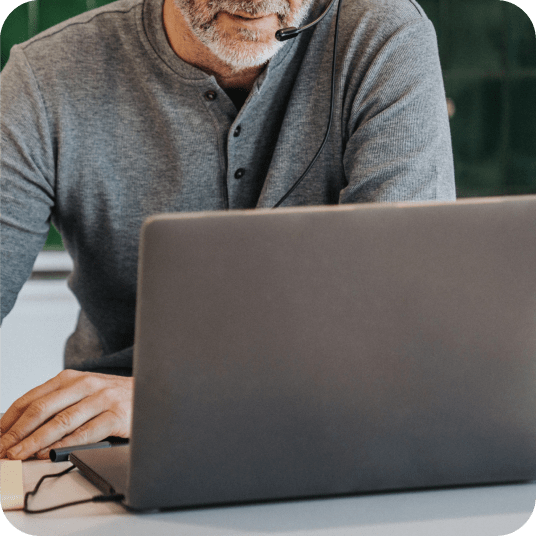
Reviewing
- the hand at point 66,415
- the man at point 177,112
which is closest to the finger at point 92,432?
the hand at point 66,415

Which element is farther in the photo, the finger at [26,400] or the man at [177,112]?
the man at [177,112]

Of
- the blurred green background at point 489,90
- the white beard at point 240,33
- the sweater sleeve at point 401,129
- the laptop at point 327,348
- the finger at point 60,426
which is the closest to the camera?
the laptop at point 327,348

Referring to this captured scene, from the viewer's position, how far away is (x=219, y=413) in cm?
48

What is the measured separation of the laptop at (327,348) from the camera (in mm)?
464

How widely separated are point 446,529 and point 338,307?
Result: 7.1 inches

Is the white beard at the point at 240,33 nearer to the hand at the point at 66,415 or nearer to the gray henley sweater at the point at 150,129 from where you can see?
the gray henley sweater at the point at 150,129

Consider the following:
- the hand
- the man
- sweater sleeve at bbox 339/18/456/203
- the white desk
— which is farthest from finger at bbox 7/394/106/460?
sweater sleeve at bbox 339/18/456/203


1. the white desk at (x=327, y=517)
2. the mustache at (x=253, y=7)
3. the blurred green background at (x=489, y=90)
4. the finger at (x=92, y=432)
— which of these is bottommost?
the blurred green background at (x=489, y=90)

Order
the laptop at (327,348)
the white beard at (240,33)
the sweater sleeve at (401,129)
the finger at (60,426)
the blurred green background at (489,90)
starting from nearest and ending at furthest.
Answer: the laptop at (327,348), the finger at (60,426), the sweater sleeve at (401,129), the white beard at (240,33), the blurred green background at (489,90)

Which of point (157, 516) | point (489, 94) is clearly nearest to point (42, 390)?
point (157, 516)

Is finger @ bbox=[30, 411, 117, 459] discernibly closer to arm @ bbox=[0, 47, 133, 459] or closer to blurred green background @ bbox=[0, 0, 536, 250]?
arm @ bbox=[0, 47, 133, 459]

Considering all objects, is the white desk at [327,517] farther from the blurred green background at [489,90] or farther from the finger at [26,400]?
the blurred green background at [489,90]

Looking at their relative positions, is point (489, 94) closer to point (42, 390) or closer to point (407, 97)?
point (407, 97)

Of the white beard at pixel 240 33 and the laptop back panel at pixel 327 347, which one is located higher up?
the white beard at pixel 240 33
